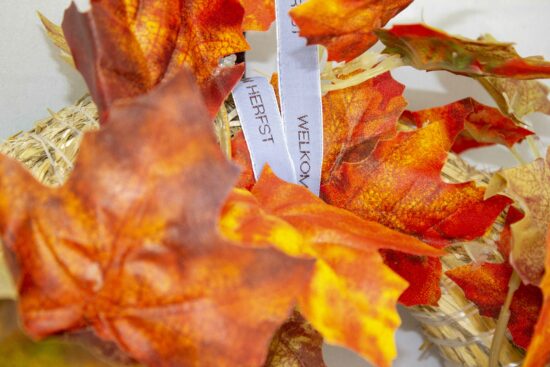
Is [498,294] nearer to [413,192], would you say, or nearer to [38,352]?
[413,192]

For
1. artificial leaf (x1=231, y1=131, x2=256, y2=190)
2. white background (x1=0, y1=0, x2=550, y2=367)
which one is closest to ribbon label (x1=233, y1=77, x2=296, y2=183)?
artificial leaf (x1=231, y1=131, x2=256, y2=190)

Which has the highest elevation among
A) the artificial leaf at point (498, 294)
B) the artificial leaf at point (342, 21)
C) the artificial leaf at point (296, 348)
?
the artificial leaf at point (342, 21)

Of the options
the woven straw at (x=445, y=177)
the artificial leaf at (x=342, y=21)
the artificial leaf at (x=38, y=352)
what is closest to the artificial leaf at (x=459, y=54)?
the artificial leaf at (x=342, y=21)

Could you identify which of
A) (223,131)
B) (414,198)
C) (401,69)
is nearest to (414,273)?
(414,198)

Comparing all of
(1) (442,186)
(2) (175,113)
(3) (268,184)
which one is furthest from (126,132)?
(1) (442,186)

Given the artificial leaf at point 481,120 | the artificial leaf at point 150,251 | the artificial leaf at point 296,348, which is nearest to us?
the artificial leaf at point 150,251

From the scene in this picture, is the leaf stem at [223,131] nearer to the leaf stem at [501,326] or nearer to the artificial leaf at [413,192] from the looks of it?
the artificial leaf at [413,192]
